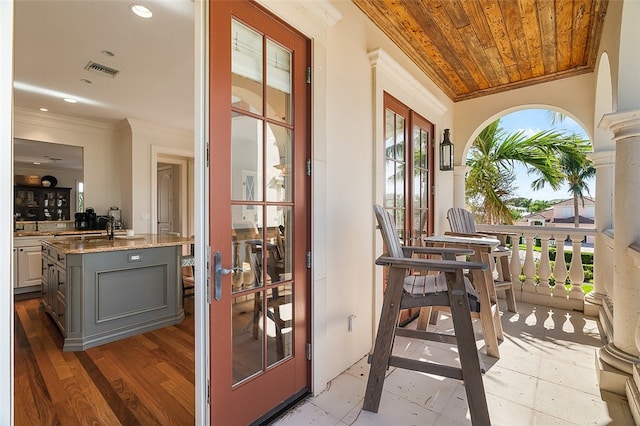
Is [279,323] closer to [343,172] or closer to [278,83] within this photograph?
[343,172]

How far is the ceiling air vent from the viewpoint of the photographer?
301cm

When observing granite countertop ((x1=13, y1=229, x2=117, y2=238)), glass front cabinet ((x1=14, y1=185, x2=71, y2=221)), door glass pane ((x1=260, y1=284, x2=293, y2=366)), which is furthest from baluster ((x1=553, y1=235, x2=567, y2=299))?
glass front cabinet ((x1=14, y1=185, x2=71, y2=221))

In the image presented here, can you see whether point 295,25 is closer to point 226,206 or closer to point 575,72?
point 226,206

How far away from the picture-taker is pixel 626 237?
75.0 inches

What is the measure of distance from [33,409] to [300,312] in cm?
169

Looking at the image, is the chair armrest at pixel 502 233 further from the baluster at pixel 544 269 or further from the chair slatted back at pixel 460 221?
the chair slatted back at pixel 460 221

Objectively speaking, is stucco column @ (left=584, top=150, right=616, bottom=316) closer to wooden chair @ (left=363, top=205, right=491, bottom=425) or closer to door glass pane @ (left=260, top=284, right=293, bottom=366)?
wooden chair @ (left=363, top=205, right=491, bottom=425)

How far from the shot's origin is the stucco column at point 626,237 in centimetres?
183

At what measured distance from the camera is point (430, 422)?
159cm

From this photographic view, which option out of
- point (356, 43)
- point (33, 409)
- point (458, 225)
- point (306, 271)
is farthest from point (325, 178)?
point (33, 409)

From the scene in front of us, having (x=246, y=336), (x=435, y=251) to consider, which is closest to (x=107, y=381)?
(x=246, y=336)

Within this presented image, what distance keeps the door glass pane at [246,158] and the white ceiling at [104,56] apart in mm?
1336

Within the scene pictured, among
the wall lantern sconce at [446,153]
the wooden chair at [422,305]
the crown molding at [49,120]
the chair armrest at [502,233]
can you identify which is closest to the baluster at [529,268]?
the chair armrest at [502,233]

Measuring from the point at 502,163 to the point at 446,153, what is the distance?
2.52 metres
